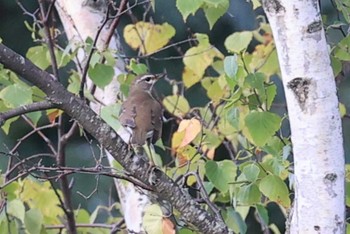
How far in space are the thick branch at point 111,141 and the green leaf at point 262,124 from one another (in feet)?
0.45

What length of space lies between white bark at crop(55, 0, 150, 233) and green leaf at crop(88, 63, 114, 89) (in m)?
0.11

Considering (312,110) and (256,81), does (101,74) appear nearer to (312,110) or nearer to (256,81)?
(256,81)

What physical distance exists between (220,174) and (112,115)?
195 mm

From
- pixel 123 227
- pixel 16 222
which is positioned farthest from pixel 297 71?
pixel 123 227

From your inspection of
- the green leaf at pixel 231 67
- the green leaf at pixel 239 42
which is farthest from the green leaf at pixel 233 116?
the green leaf at pixel 239 42

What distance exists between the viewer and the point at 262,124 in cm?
129

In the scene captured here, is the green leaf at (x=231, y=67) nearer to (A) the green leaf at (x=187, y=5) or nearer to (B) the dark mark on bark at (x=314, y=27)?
(A) the green leaf at (x=187, y=5)

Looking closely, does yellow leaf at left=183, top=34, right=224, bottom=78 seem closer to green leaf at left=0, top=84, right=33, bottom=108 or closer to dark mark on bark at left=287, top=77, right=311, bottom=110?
green leaf at left=0, top=84, right=33, bottom=108

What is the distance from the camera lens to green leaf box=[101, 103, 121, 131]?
4.63ft

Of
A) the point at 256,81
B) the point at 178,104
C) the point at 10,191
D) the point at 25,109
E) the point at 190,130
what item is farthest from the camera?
the point at 178,104

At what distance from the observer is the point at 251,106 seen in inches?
52.4

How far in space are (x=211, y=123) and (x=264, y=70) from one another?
209 mm

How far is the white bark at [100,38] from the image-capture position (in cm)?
154

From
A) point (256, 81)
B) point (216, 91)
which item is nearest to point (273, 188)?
point (256, 81)
